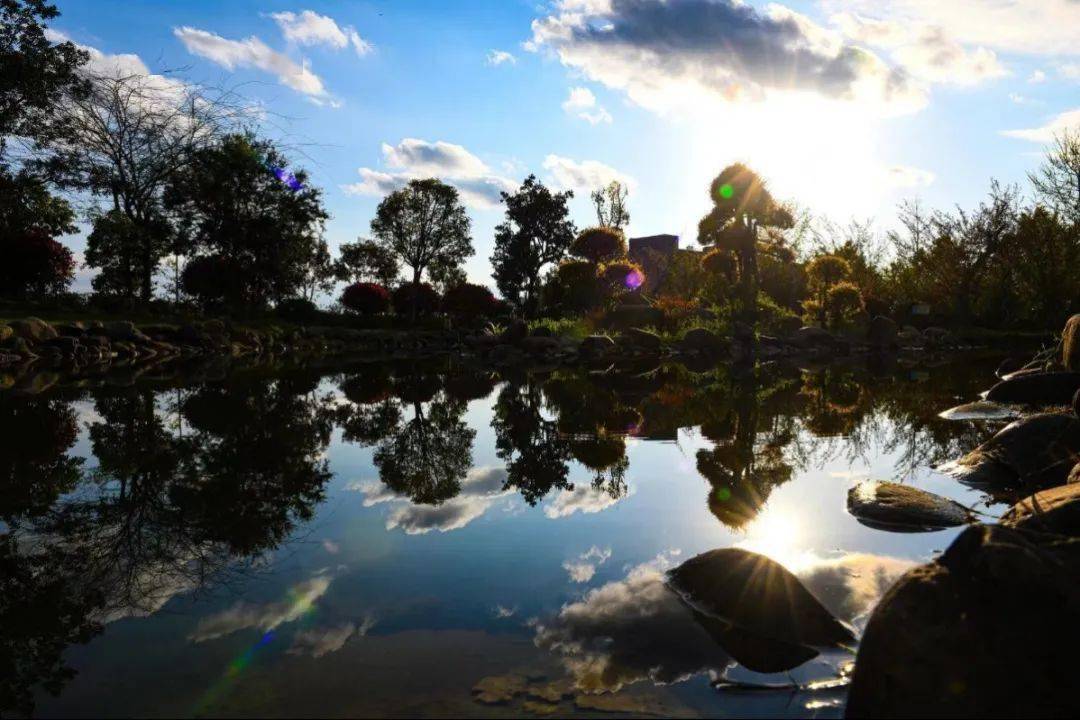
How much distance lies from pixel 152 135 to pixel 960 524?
24922 millimetres

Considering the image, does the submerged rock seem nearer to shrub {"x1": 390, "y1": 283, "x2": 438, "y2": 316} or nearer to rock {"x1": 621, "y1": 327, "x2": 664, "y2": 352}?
rock {"x1": 621, "y1": 327, "x2": 664, "y2": 352}

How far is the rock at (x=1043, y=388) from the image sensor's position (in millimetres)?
7086

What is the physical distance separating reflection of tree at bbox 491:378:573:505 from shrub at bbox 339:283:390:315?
1054 inches

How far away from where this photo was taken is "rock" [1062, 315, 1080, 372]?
7.35 meters

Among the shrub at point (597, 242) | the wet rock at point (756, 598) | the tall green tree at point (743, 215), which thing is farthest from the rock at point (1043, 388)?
the shrub at point (597, 242)

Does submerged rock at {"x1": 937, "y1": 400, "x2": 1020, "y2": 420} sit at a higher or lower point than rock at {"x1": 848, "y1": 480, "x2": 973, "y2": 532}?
higher

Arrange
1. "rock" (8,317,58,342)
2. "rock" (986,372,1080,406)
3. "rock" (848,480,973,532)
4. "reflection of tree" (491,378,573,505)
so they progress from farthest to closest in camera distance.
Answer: "rock" (8,317,58,342)
"rock" (986,372,1080,406)
"reflection of tree" (491,378,573,505)
"rock" (848,480,973,532)

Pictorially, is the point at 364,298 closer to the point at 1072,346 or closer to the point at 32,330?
the point at 32,330

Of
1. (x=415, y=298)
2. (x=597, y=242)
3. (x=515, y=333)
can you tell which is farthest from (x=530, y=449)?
(x=415, y=298)

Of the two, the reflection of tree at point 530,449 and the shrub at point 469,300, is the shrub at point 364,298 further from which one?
→ the reflection of tree at point 530,449

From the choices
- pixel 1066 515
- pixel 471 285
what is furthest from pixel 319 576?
pixel 471 285

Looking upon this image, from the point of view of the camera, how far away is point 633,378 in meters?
12.3

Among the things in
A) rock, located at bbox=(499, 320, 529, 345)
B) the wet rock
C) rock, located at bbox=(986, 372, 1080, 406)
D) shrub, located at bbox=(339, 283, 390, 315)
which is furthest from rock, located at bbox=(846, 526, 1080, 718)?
shrub, located at bbox=(339, 283, 390, 315)

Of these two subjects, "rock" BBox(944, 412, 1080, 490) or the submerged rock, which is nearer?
"rock" BBox(944, 412, 1080, 490)
